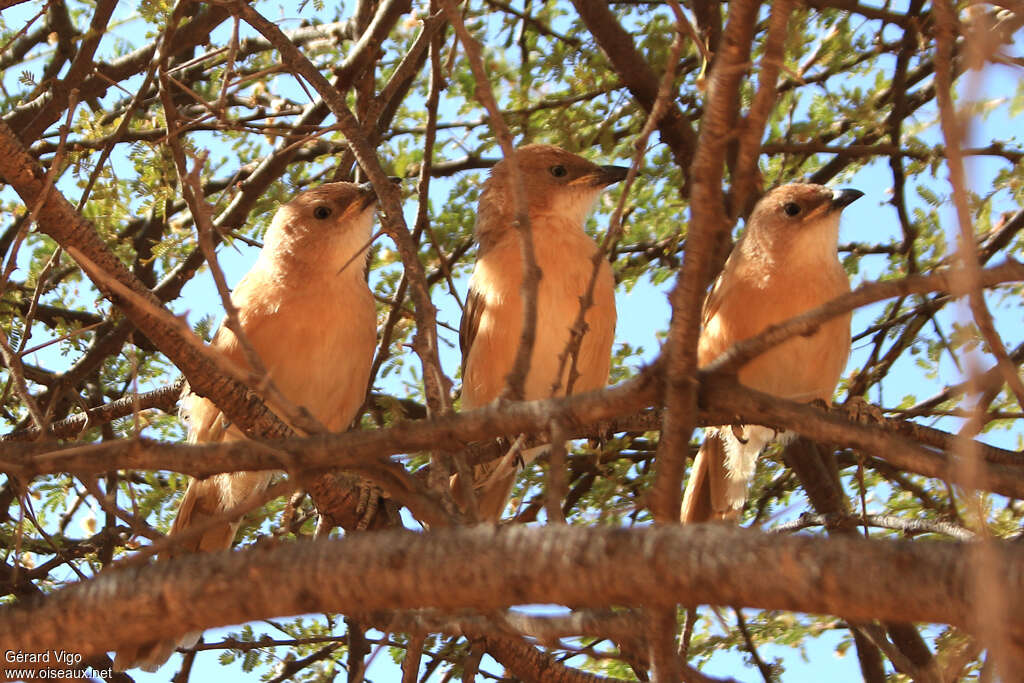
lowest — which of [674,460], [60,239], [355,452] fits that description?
[674,460]

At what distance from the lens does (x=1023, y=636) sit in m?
1.90

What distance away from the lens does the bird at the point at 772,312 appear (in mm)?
5781

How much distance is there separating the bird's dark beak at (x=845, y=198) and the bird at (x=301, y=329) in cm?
241

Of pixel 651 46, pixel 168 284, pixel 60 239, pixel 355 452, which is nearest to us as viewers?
pixel 355 452

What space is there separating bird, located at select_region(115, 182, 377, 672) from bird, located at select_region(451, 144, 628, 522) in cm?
59

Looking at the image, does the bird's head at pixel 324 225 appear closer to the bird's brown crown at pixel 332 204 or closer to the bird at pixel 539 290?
the bird's brown crown at pixel 332 204

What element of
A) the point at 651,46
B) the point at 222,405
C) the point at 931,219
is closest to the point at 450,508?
the point at 222,405

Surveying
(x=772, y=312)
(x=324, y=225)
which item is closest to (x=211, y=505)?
(x=324, y=225)

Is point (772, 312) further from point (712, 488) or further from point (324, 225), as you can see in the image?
point (324, 225)

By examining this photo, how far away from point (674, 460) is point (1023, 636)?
78 cm

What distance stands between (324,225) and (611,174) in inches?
62.0

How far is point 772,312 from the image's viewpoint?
5.84m

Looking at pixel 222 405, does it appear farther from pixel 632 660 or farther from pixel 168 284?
pixel 168 284

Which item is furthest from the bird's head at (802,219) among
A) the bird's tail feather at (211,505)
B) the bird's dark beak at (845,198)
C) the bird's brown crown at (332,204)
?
the bird's tail feather at (211,505)
